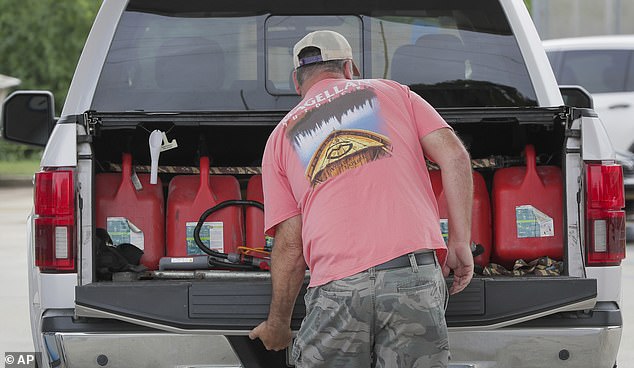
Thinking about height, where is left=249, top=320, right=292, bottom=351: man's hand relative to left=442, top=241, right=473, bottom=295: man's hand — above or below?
below

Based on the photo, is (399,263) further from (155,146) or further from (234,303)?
(155,146)

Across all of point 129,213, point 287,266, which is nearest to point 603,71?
point 129,213

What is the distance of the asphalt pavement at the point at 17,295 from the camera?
24.4 ft

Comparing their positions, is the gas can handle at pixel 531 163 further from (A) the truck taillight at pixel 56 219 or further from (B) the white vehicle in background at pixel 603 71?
(B) the white vehicle in background at pixel 603 71

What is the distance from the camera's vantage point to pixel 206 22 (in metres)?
5.27

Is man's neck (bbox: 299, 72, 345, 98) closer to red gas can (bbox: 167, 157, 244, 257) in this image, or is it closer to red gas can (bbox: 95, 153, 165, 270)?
red gas can (bbox: 167, 157, 244, 257)

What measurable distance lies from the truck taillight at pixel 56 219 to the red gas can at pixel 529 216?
1605mm

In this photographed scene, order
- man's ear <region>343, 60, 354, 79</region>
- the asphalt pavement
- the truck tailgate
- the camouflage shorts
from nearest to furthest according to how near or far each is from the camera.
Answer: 1. the camouflage shorts
2. man's ear <region>343, 60, 354, 79</region>
3. the truck tailgate
4. the asphalt pavement

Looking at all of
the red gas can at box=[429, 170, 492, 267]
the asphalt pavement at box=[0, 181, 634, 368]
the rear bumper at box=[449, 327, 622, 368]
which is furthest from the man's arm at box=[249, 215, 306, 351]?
the asphalt pavement at box=[0, 181, 634, 368]

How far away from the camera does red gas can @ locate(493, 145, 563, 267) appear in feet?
14.8

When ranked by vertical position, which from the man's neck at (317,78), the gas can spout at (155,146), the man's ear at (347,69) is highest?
the man's ear at (347,69)

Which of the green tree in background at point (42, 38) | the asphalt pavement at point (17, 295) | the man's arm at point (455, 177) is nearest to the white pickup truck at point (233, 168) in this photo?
the man's arm at point (455, 177)

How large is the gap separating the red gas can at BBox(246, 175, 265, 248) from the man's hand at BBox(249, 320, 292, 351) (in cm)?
72

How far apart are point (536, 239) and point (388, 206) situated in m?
1.12
